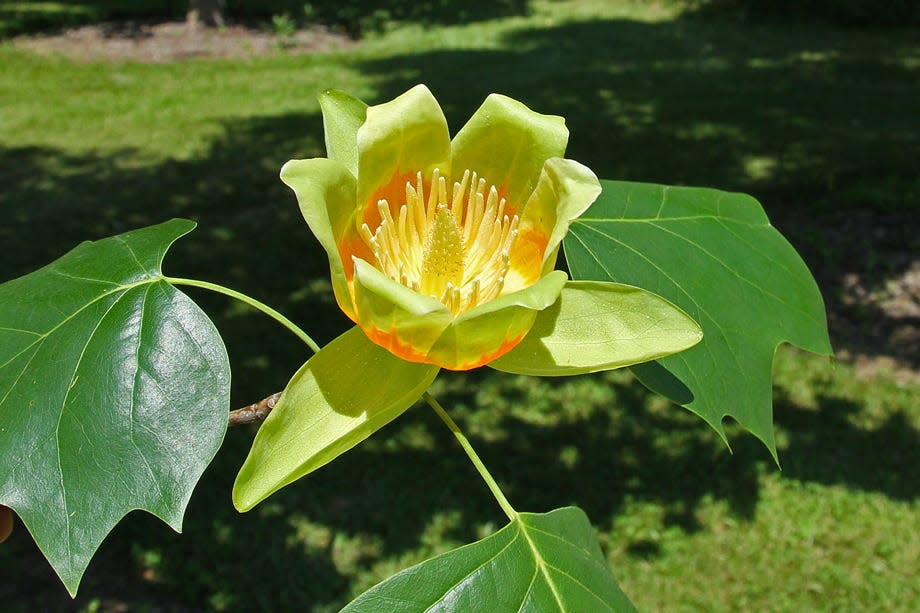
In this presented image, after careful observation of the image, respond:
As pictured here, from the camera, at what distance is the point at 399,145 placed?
58.1 inches

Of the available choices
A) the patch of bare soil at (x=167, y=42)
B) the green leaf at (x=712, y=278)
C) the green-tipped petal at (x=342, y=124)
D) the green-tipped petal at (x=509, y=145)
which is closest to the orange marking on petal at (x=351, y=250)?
the green-tipped petal at (x=342, y=124)

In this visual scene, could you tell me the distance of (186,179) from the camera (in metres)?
7.87

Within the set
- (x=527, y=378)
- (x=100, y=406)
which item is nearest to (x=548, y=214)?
(x=100, y=406)

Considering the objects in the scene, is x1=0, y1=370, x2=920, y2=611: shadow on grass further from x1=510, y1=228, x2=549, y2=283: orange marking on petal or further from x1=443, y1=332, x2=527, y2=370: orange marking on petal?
x1=443, y1=332, x2=527, y2=370: orange marking on petal

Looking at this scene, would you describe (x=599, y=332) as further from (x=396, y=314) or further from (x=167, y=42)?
(x=167, y=42)

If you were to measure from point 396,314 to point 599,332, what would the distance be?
1.13ft

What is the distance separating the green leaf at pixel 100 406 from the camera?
1.32m

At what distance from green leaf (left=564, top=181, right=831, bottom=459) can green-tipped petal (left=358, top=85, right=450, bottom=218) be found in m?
0.39

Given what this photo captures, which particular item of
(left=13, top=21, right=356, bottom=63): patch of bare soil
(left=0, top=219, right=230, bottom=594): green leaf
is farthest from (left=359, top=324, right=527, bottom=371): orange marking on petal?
(left=13, top=21, right=356, bottom=63): patch of bare soil

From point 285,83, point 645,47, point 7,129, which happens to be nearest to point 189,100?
point 285,83

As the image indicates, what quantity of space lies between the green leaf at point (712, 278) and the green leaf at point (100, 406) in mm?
764

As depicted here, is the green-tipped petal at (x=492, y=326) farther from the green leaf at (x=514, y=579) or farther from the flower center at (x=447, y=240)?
the green leaf at (x=514, y=579)

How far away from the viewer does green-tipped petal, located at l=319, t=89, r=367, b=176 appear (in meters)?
1.49

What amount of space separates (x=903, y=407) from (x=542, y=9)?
11.1 m
